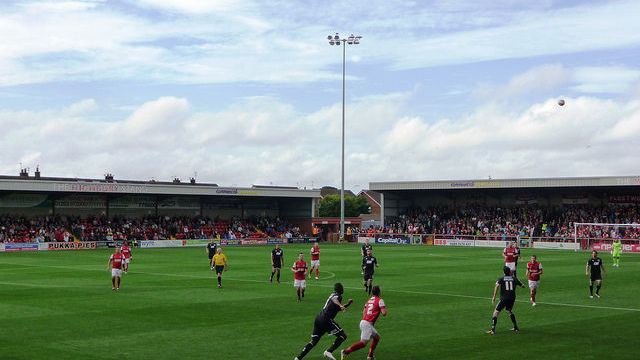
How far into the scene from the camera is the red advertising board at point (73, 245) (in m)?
66.2

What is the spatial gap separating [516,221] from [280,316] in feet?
210

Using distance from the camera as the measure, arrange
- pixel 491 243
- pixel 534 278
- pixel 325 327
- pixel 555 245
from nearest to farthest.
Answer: pixel 325 327 → pixel 534 278 → pixel 555 245 → pixel 491 243

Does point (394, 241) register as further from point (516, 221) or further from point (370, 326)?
point (370, 326)

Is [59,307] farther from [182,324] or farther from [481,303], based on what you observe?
[481,303]

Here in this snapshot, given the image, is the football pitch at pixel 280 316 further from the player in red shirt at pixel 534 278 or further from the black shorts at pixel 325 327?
the black shorts at pixel 325 327

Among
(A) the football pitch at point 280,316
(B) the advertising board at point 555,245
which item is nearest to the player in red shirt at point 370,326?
(A) the football pitch at point 280,316

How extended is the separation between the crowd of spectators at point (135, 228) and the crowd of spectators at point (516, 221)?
13451 millimetres

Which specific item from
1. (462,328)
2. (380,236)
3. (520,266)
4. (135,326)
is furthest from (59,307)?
(380,236)

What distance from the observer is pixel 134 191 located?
76.8 meters

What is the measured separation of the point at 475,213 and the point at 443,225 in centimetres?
474

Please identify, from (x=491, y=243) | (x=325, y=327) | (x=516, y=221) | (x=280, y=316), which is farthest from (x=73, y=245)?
(x=325, y=327)

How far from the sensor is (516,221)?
273 feet

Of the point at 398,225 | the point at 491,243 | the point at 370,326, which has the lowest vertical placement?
the point at 370,326

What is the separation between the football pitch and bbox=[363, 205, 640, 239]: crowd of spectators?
34988 mm
